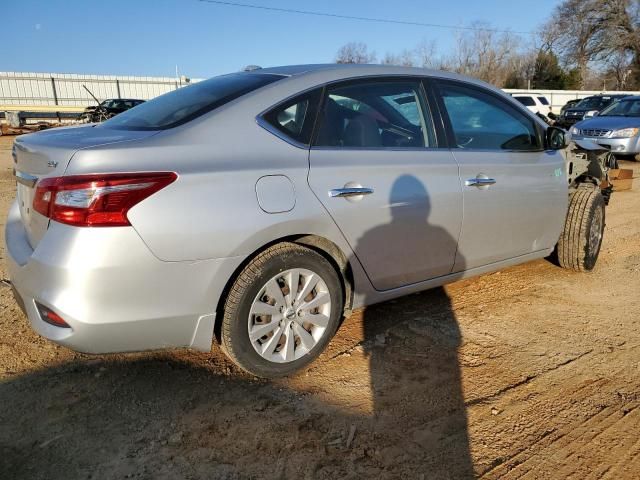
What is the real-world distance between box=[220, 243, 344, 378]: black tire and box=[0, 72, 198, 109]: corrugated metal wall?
3418cm

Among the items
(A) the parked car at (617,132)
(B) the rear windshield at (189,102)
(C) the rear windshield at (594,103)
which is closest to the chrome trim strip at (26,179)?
(B) the rear windshield at (189,102)

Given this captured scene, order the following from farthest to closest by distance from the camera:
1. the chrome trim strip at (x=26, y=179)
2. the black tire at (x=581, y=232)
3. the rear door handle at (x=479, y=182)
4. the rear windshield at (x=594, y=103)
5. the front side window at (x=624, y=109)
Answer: the rear windshield at (x=594, y=103) → the front side window at (x=624, y=109) → the black tire at (x=581, y=232) → the rear door handle at (x=479, y=182) → the chrome trim strip at (x=26, y=179)

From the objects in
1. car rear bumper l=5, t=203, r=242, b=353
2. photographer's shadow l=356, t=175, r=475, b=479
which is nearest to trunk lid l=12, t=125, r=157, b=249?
car rear bumper l=5, t=203, r=242, b=353

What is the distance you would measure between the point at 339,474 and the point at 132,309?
116cm

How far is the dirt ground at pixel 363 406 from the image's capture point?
224cm

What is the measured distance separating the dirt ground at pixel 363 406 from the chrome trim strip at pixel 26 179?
1.08m

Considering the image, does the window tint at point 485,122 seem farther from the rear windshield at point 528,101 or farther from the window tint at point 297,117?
the rear windshield at point 528,101

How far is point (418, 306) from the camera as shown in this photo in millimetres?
3918

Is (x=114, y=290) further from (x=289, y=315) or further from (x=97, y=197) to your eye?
(x=289, y=315)

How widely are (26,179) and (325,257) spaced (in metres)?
1.58

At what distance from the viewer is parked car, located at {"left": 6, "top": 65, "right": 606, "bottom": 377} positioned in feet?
7.43

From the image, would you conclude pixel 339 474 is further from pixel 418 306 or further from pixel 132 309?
pixel 418 306

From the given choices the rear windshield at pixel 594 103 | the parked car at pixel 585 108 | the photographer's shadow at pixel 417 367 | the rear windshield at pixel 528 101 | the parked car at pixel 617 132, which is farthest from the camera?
the rear windshield at pixel 528 101

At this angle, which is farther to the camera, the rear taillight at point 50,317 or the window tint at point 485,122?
the window tint at point 485,122
